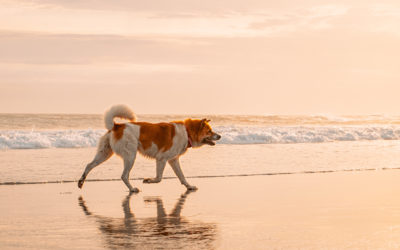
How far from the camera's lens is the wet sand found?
5816 millimetres

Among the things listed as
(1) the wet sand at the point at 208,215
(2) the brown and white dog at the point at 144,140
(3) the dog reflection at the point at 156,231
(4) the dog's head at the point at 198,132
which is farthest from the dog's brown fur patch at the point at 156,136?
(3) the dog reflection at the point at 156,231

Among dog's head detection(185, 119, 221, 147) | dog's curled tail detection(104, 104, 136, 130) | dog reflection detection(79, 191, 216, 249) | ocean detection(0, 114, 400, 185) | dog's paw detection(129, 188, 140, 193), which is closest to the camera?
dog reflection detection(79, 191, 216, 249)

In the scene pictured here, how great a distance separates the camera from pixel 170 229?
648 cm

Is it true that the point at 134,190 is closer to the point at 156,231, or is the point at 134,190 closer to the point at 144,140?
the point at 144,140

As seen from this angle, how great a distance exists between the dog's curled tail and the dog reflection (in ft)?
8.00

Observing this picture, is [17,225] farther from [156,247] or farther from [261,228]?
[261,228]

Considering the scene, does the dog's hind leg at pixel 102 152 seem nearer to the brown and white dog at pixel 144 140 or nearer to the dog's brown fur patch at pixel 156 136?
the brown and white dog at pixel 144 140

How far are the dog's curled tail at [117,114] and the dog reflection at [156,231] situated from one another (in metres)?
2.44

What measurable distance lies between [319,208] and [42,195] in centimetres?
419

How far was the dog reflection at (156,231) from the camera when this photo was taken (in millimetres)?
5676


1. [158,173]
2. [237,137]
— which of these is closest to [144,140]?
[158,173]

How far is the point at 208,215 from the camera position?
24.6 ft

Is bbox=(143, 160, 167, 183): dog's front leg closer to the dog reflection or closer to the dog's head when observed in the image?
the dog's head

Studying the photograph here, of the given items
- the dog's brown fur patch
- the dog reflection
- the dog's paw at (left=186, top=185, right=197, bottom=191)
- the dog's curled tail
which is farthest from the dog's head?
the dog reflection
